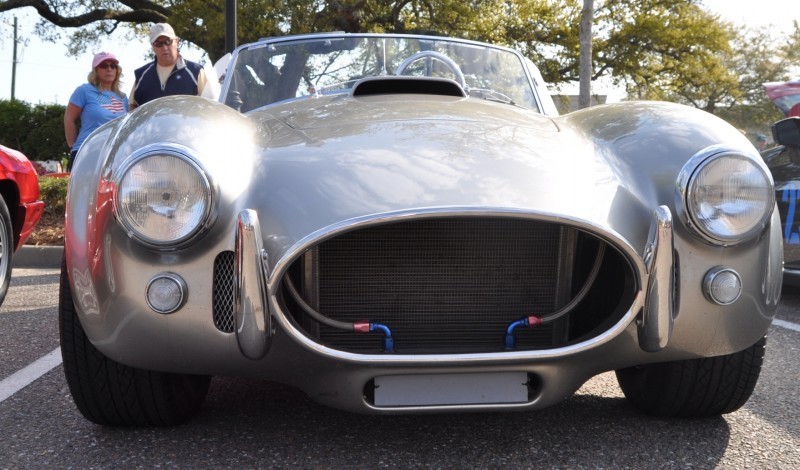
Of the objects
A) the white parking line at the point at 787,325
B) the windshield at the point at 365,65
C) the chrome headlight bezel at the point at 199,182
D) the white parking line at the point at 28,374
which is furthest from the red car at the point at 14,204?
the white parking line at the point at 787,325

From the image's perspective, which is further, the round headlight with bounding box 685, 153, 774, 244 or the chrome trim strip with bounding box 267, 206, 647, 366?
the round headlight with bounding box 685, 153, 774, 244

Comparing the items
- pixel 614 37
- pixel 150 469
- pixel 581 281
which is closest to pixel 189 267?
pixel 150 469

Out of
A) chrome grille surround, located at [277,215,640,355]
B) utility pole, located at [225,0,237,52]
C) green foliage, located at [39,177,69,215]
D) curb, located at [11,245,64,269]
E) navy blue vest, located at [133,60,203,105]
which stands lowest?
curb, located at [11,245,64,269]

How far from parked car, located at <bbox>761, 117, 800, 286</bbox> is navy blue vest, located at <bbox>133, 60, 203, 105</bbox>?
3542 mm

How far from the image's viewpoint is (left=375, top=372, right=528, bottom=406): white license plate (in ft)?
6.84

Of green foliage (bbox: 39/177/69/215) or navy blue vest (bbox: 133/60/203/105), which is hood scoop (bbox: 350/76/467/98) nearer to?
navy blue vest (bbox: 133/60/203/105)

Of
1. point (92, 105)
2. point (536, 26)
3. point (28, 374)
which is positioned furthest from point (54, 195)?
point (536, 26)

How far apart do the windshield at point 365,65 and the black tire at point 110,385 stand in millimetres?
1451

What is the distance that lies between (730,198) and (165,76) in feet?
12.2

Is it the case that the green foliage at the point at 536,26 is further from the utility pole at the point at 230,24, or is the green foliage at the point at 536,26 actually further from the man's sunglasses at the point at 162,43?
the man's sunglasses at the point at 162,43

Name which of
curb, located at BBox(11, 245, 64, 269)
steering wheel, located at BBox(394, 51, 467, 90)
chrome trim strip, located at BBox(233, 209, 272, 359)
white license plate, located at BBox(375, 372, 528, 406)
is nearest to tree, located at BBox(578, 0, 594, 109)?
curb, located at BBox(11, 245, 64, 269)

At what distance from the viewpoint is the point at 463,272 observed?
219 cm

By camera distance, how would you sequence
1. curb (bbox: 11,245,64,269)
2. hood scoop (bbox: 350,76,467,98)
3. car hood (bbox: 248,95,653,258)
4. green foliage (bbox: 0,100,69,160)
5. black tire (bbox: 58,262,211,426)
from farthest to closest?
green foliage (bbox: 0,100,69,160)
curb (bbox: 11,245,64,269)
hood scoop (bbox: 350,76,467,98)
black tire (bbox: 58,262,211,426)
car hood (bbox: 248,95,653,258)

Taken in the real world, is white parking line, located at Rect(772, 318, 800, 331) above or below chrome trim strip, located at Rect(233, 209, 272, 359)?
below
